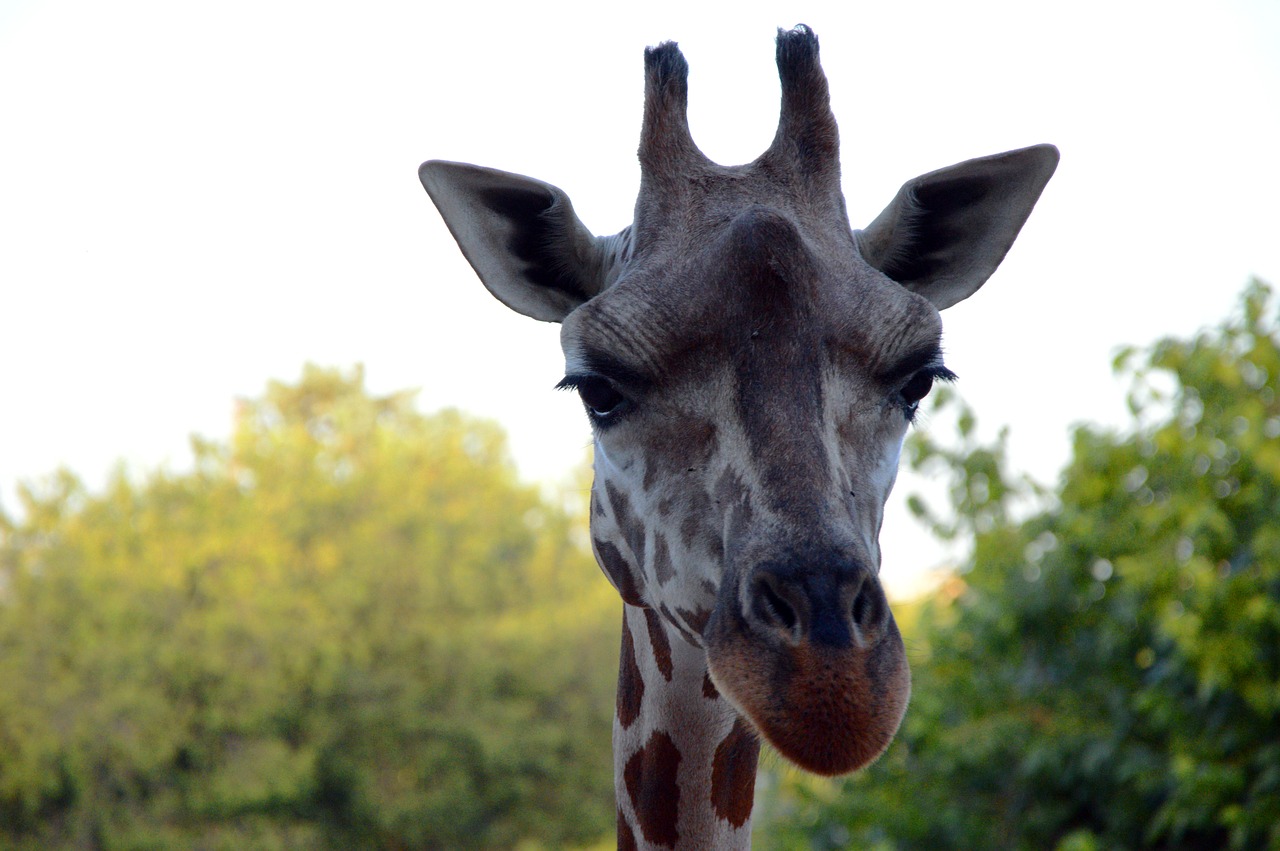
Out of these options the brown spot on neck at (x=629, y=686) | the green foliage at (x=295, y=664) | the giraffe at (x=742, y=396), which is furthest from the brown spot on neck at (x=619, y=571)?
the green foliage at (x=295, y=664)

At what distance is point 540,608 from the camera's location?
34.0 metres

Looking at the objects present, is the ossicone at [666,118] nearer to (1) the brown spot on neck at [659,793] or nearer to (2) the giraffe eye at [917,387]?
(2) the giraffe eye at [917,387]

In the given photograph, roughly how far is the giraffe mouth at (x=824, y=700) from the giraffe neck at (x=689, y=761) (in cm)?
73

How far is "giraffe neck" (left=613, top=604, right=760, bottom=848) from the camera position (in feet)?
9.42

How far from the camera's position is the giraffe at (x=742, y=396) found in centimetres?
212

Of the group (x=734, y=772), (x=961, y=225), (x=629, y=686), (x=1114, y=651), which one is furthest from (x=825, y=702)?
(x=1114, y=651)

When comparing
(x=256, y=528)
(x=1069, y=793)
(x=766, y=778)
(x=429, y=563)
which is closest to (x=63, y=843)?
(x=256, y=528)

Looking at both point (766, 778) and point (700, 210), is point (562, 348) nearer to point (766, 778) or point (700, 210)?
point (700, 210)

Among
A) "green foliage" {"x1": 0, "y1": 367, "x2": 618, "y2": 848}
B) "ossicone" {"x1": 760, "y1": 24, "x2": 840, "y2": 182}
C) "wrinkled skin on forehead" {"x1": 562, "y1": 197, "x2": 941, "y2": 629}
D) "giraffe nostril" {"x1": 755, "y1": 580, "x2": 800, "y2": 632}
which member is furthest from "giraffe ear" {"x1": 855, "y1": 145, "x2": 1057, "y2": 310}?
"green foliage" {"x1": 0, "y1": 367, "x2": 618, "y2": 848}

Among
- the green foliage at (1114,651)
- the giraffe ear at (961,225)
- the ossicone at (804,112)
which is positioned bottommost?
the green foliage at (1114,651)

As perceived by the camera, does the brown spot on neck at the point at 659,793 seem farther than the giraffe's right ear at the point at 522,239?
No

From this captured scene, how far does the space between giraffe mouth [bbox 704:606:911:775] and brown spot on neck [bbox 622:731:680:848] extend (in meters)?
0.86

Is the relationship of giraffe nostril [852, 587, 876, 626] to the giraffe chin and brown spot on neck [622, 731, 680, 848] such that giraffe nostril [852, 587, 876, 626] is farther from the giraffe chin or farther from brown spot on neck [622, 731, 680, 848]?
brown spot on neck [622, 731, 680, 848]

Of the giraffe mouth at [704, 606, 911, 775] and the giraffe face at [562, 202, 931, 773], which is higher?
the giraffe face at [562, 202, 931, 773]
